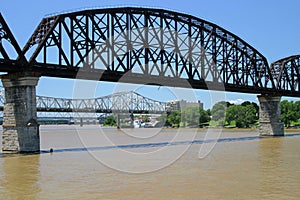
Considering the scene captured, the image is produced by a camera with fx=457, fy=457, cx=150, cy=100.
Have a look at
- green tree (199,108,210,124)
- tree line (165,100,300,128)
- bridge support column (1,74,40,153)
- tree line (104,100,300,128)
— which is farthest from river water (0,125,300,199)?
green tree (199,108,210,124)

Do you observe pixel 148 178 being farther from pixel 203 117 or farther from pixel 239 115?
pixel 203 117

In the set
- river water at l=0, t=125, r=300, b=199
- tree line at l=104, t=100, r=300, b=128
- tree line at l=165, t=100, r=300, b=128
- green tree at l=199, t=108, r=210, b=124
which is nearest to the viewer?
river water at l=0, t=125, r=300, b=199

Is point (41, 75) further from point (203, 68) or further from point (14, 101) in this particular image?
point (203, 68)

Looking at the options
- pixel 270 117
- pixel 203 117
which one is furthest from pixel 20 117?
pixel 203 117

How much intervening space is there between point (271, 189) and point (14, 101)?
31314mm

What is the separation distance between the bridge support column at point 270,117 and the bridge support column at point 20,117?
58.6 m

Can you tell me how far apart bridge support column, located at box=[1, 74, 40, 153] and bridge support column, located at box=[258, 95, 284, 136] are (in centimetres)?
5858

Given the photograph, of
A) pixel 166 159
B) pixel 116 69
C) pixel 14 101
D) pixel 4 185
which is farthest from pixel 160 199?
pixel 116 69

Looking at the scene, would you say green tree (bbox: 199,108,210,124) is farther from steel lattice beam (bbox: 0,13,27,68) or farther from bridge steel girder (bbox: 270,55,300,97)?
steel lattice beam (bbox: 0,13,27,68)

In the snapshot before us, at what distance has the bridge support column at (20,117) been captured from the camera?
152 feet

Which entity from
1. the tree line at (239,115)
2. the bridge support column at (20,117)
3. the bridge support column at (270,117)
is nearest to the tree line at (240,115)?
the tree line at (239,115)

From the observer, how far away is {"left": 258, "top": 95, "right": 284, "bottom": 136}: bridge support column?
9300cm

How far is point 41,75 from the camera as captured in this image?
48938 mm

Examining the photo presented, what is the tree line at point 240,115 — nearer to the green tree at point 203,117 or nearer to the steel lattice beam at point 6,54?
the green tree at point 203,117
